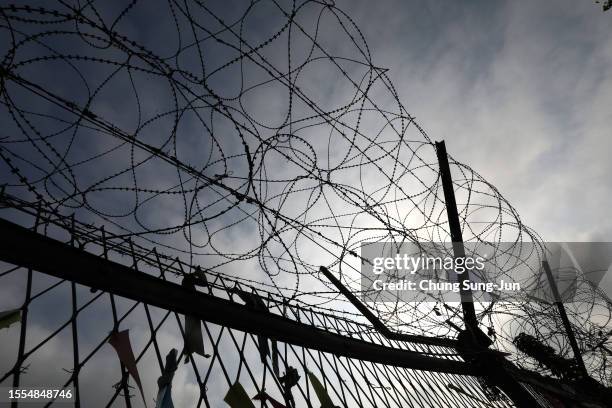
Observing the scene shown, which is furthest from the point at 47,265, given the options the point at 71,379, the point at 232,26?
the point at 232,26

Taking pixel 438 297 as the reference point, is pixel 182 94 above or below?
above

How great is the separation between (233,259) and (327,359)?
1.20 m


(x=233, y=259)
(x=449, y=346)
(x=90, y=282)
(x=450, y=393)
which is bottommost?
(x=450, y=393)

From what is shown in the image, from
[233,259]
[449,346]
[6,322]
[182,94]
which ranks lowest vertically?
[449,346]

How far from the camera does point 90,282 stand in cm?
173

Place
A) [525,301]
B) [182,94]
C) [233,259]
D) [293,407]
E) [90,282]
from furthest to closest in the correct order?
[525,301] < [233,259] < [293,407] < [182,94] < [90,282]

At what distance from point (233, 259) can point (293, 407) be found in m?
1.22

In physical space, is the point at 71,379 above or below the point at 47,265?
below

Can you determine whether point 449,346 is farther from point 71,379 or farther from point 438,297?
point 71,379

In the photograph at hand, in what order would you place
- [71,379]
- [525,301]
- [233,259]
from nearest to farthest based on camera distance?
[71,379] → [233,259] → [525,301]

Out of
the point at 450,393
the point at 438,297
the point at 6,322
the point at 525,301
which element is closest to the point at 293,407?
the point at 6,322

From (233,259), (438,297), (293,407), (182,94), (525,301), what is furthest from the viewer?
(525,301)

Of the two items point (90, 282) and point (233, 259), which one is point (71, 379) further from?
point (233, 259)

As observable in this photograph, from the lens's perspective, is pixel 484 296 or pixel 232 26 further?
pixel 484 296
